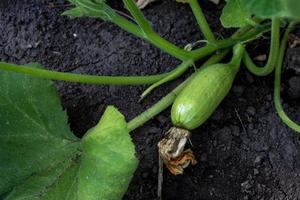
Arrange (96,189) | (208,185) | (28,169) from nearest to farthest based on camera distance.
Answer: (96,189), (28,169), (208,185)

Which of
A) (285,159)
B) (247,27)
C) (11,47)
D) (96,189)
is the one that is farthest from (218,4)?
(96,189)

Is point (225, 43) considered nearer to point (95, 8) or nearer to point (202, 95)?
point (202, 95)

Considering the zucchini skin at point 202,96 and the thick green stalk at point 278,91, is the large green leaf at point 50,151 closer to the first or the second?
the zucchini skin at point 202,96

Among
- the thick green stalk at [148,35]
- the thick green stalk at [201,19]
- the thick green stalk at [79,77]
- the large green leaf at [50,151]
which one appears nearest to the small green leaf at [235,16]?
the thick green stalk at [201,19]

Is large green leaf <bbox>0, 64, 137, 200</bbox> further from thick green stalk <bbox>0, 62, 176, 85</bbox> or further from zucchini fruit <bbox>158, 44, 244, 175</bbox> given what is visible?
zucchini fruit <bbox>158, 44, 244, 175</bbox>

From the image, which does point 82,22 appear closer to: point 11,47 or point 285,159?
point 11,47

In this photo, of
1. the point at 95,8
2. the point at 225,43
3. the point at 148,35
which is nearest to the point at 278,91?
the point at 225,43
